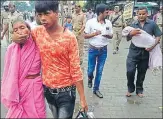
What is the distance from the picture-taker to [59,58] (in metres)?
2.96

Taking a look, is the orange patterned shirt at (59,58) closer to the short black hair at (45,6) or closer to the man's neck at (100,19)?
the short black hair at (45,6)

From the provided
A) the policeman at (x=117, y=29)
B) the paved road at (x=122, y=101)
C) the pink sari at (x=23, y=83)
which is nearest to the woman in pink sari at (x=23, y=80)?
the pink sari at (x=23, y=83)

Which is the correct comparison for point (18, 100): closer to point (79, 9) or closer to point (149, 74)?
point (149, 74)

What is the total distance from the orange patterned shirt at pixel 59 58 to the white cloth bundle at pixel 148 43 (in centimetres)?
297

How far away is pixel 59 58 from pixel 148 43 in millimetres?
3163

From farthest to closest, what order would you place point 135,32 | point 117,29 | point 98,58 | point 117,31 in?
point 117,29
point 117,31
point 98,58
point 135,32

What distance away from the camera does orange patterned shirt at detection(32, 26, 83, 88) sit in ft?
9.57

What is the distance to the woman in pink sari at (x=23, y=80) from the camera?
2.91 m

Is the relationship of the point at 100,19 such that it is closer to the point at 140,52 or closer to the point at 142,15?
the point at 142,15

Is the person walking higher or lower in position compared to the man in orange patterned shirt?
lower

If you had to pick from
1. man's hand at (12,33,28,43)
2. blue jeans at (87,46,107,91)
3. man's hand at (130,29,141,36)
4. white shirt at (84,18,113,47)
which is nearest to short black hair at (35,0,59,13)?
man's hand at (12,33,28,43)

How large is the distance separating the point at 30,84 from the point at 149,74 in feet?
19.6

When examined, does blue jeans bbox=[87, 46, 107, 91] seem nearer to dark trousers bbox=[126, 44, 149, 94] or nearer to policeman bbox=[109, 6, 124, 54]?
dark trousers bbox=[126, 44, 149, 94]

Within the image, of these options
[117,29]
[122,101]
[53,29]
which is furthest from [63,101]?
[117,29]
